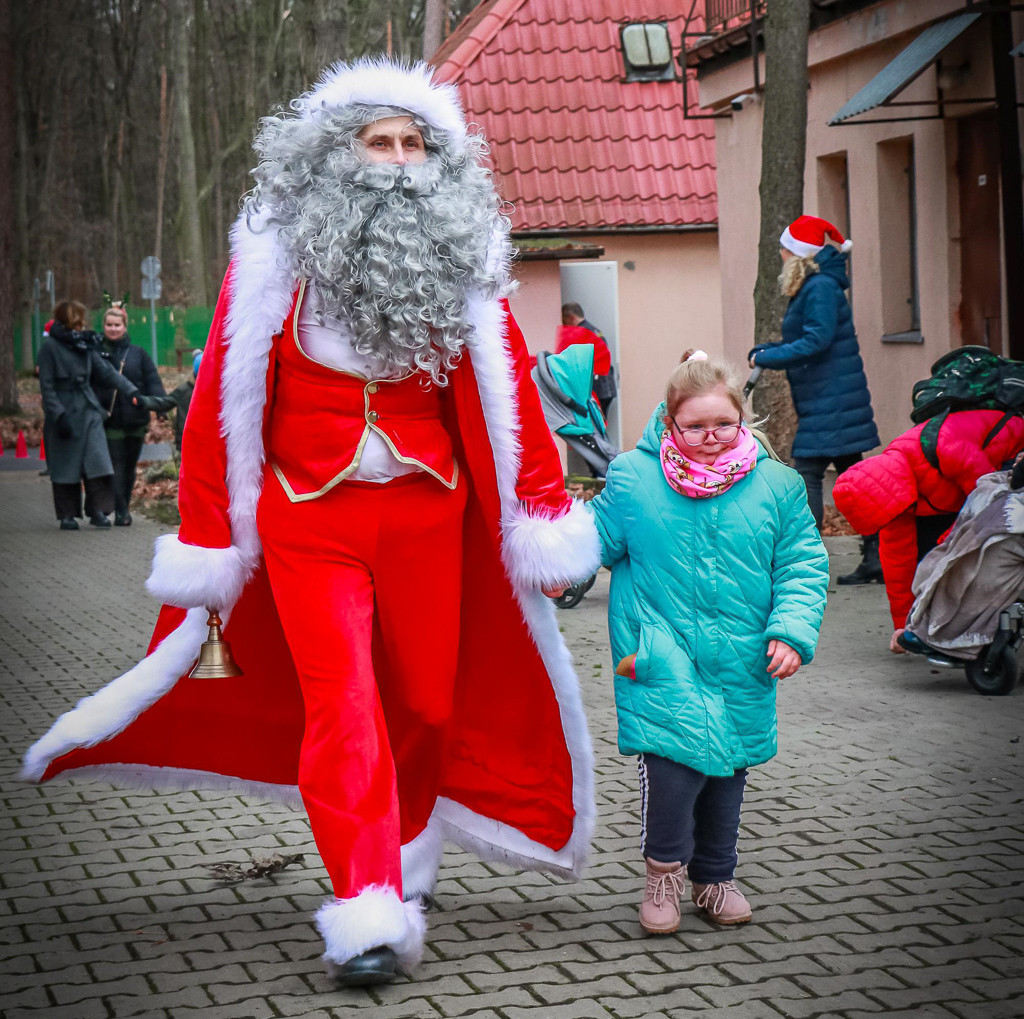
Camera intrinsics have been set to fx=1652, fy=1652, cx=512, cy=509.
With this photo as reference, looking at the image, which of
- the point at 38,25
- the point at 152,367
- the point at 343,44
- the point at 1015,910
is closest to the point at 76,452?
the point at 152,367

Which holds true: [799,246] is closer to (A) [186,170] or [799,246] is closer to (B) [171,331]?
(A) [186,170]

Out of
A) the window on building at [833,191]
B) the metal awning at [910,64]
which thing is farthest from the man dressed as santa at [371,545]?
the window on building at [833,191]

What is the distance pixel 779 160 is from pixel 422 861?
9.77 meters

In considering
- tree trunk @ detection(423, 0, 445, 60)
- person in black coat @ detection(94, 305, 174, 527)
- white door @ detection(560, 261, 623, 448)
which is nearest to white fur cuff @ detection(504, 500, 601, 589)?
person in black coat @ detection(94, 305, 174, 527)

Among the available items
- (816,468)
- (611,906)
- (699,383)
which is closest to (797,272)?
(816,468)

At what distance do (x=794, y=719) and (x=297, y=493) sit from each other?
3352mm

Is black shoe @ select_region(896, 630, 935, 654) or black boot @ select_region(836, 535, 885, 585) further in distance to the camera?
black boot @ select_region(836, 535, 885, 585)

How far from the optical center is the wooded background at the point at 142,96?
130 ft

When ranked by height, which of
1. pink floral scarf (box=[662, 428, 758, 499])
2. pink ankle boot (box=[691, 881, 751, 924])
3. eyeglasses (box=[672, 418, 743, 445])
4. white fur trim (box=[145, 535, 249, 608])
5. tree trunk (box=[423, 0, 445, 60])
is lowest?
pink ankle boot (box=[691, 881, 751, 924])

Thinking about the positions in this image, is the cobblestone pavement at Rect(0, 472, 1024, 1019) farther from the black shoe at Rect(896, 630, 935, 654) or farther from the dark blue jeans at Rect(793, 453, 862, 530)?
the dark blue jeans at Rect(793, 453, 862, 530)

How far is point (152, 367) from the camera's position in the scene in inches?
578

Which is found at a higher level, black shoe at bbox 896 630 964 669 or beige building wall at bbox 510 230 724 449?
beige building wall at bbox 510 230 724 449

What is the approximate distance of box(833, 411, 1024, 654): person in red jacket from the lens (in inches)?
293

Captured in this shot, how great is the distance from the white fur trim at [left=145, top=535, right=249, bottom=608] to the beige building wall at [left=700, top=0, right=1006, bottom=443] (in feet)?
33.3
